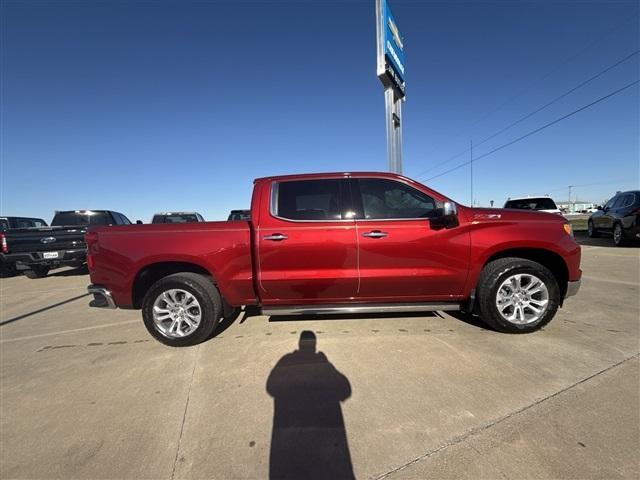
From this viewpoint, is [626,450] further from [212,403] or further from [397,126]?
[397,126]

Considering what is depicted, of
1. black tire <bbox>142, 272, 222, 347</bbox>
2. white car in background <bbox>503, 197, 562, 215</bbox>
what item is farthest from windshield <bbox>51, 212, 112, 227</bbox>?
white car in background <bbox>503, 197, 562, 215</bbox>

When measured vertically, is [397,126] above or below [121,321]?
above

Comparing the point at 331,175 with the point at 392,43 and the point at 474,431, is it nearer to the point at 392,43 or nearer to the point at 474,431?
the point at 474,431

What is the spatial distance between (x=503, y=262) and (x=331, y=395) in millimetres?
2529

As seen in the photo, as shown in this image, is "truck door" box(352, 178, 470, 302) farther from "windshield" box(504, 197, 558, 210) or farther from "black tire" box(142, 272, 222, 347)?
"windshield" box(504, 197, 558, 210)

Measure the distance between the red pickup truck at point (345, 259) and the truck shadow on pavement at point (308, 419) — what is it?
0.74 meters

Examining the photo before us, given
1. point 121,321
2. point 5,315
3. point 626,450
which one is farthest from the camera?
point 5,315

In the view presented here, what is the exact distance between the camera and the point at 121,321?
4.79 meters

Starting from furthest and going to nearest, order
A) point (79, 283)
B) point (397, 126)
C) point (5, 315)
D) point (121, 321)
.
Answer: point (397, 126) → point (79, 283) → point (5, 315) → point (121, 321)

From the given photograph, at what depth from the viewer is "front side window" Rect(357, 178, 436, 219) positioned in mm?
3635

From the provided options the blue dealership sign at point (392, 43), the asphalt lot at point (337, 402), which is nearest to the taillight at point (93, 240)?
the asphalt lot at point (337, 402)

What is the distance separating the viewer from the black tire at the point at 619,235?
9523 mm

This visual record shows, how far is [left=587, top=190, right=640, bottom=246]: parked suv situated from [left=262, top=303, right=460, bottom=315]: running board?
366 inches

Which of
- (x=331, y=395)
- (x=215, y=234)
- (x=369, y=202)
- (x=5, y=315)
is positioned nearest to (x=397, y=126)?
(x=369, y=202)
